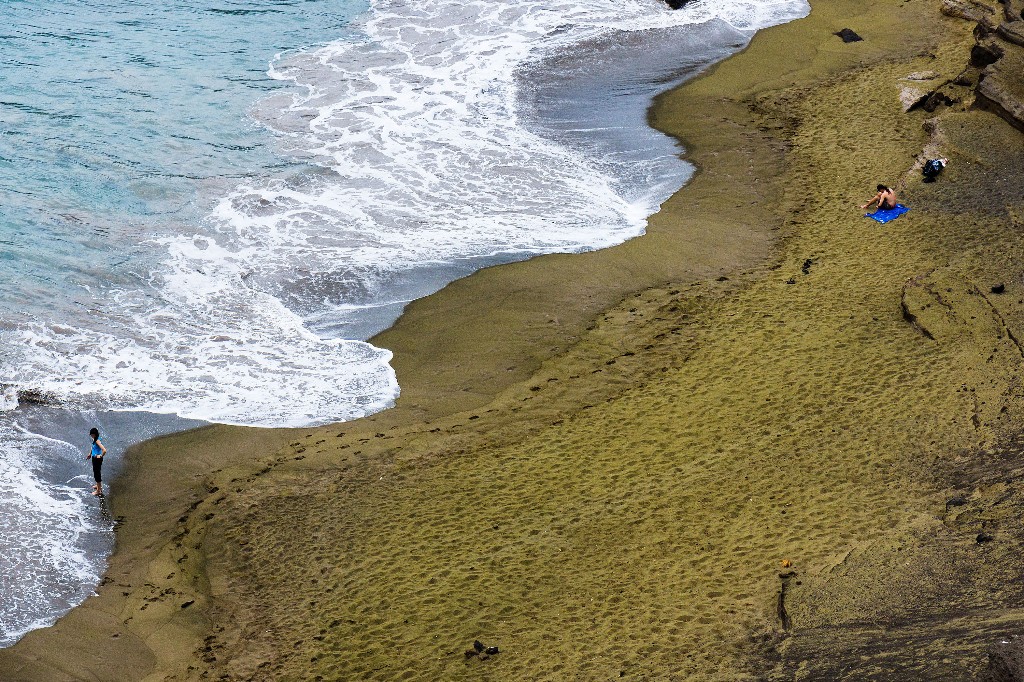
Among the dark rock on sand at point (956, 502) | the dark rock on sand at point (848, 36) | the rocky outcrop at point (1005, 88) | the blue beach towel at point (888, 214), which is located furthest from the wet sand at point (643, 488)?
the dark rock on sand at point (848, 36)

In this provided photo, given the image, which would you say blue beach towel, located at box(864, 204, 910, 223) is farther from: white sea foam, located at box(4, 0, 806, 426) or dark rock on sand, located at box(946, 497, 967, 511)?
dark rock on sand, located at box(946, 497, 967, 511)

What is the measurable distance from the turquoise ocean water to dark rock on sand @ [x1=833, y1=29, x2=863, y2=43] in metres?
2.14

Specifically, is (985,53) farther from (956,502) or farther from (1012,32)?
(956,502)

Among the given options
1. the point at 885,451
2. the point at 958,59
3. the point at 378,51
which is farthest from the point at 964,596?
the point at 378,51

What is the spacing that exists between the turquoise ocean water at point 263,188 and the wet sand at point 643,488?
35.2 inches

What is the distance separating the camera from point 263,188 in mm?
21000

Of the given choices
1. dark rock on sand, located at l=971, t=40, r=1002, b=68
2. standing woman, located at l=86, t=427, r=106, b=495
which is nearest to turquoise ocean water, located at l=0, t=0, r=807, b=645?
standing woman, located at l=86, t=427, r=106, b=495

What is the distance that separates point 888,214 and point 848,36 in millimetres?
10497

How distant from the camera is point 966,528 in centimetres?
1057

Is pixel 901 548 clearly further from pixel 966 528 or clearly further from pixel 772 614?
pixel 772 614

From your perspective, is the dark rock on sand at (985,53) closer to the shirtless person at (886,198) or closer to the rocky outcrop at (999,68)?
the rocky outcrop at (999,68)

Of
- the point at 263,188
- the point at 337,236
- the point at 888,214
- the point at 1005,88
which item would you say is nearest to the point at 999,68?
the point at 1005,88

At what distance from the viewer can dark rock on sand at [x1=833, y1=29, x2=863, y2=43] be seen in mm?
26234

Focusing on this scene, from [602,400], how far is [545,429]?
3.13 feet
